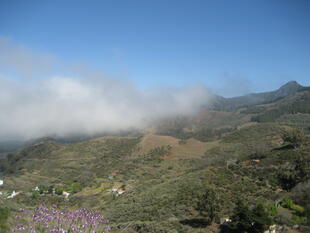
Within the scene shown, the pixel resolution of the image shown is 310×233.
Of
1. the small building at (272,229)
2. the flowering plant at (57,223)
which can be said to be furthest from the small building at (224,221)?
the flowering plant at (57,223)

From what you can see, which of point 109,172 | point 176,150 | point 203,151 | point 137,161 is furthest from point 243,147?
point 109,172

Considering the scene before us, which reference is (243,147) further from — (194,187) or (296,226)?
(296,226)

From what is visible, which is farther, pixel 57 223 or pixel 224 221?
pixel 224 221

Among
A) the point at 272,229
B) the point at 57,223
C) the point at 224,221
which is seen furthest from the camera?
the point at 224,221

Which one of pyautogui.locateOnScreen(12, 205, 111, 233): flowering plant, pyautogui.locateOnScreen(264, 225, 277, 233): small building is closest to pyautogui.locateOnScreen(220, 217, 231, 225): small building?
pyautogui.locateOnScreen(264, 225, 277, 233): small building

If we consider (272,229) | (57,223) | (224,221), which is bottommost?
(224,221)

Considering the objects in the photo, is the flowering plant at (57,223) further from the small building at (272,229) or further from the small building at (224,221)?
the small building at (224,221)

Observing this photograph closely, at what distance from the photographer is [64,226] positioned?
974 centimetres

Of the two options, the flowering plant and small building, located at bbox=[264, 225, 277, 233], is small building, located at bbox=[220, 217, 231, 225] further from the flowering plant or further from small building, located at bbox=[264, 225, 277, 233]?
the flowering plant

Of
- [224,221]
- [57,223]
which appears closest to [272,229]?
[224,221]

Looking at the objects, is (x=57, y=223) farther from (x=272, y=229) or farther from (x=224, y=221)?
(x=224, y=221)

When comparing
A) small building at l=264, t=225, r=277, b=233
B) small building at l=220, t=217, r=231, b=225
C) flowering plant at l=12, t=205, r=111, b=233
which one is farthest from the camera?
small building at l=220, t=217, r=231, b=225

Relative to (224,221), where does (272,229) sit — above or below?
above

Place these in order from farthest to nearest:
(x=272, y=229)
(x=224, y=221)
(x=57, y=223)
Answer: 1. (x=224, y=221)
2. (x=272, y=229)
3. (x=57, y=223)
